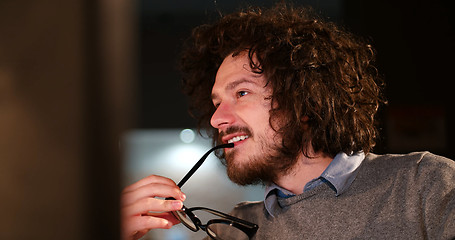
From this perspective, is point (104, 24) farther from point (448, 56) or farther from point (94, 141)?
point (448, 56)

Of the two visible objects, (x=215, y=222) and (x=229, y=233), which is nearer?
(x=215, y=222)

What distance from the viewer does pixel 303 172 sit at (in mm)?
1362

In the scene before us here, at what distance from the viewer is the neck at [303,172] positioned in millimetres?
1354

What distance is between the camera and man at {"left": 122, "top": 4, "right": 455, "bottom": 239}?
111cm

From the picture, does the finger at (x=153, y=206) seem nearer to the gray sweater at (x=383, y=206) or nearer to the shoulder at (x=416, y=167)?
the gray sweater at (x=383, y=206)

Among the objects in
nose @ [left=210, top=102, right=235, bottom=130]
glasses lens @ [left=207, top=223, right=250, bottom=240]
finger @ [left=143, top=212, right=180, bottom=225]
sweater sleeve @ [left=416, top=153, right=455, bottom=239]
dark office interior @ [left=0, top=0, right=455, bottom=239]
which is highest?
dark office interior @ [left=0, top=0, right=455, bottom=239]

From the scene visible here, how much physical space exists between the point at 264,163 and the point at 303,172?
123 millimetres

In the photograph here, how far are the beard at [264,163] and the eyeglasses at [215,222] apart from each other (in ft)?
0.22

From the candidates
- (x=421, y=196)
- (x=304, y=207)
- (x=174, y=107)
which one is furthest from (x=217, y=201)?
(x=421, y=196)

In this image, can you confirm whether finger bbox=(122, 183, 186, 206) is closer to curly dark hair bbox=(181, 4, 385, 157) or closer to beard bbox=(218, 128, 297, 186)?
beard bbox=(218, 128, 297, 186)

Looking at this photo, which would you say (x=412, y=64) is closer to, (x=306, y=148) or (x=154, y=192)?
(x=306, y=148)

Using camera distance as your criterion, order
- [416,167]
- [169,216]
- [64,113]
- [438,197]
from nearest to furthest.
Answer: [64,113] → [438,197] → [416,167] → [169,216]

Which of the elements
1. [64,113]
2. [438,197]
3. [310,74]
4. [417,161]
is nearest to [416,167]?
[417,161]

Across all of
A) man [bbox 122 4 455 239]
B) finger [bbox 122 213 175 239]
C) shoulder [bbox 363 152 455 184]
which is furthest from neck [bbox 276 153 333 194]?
finger [bbox 122 213 175 239]
